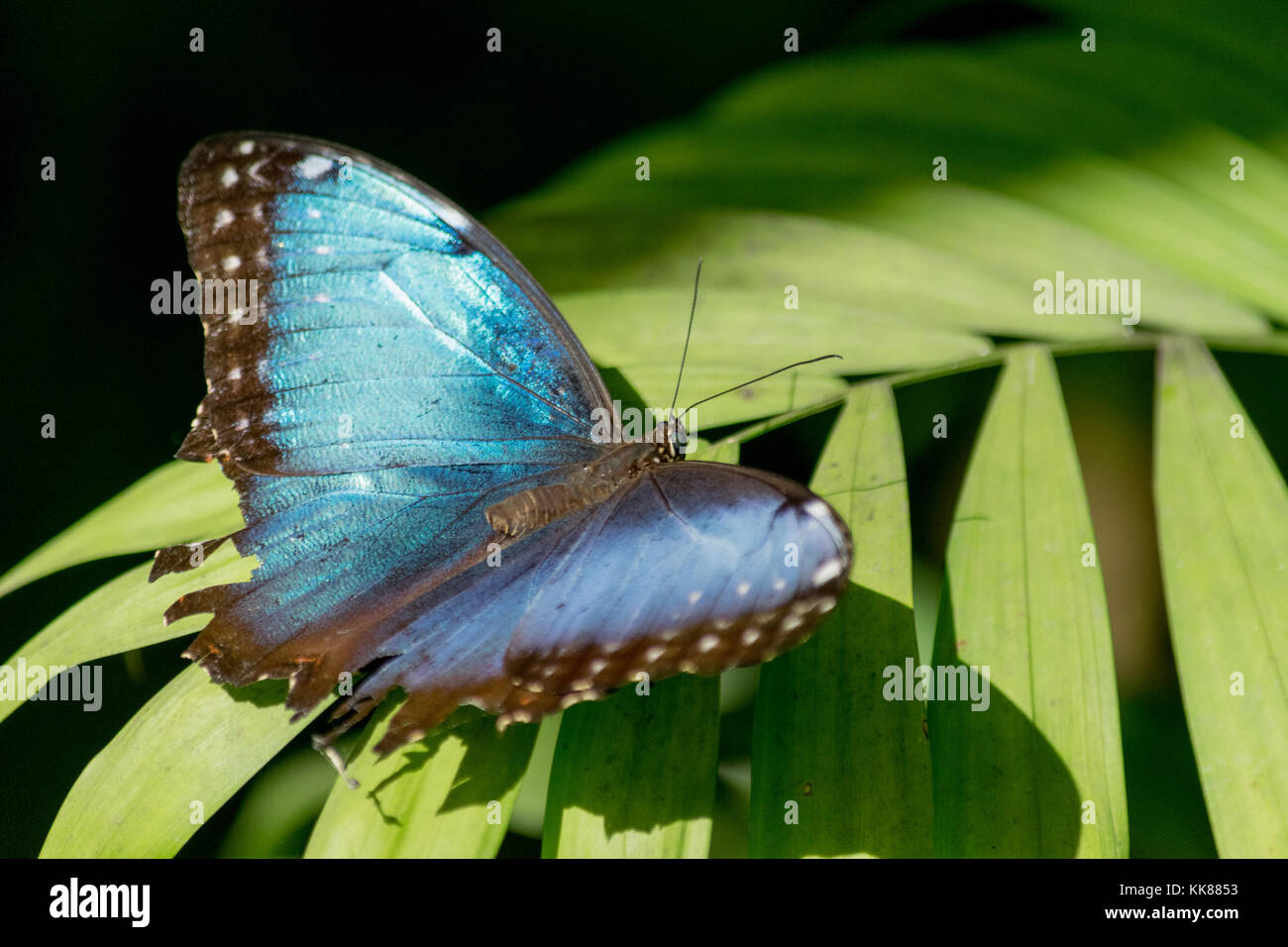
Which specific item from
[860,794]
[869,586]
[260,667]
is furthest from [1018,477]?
[260,667]

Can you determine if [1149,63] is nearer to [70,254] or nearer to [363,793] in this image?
[363,793]

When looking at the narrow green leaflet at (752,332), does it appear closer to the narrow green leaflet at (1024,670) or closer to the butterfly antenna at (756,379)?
the butterfly antenna at (756,379)

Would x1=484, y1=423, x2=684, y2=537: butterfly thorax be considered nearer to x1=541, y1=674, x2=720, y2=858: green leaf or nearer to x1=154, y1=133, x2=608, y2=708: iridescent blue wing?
x1=154, y1=133, x2=608, y2=708: iridescent blue wing

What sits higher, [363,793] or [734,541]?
[734,541]

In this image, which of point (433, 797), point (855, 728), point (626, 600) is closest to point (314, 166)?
point (626, 600)

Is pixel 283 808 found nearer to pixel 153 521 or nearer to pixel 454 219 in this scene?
pixel 153 521

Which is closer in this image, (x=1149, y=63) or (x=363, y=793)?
(x=363, y=793)
